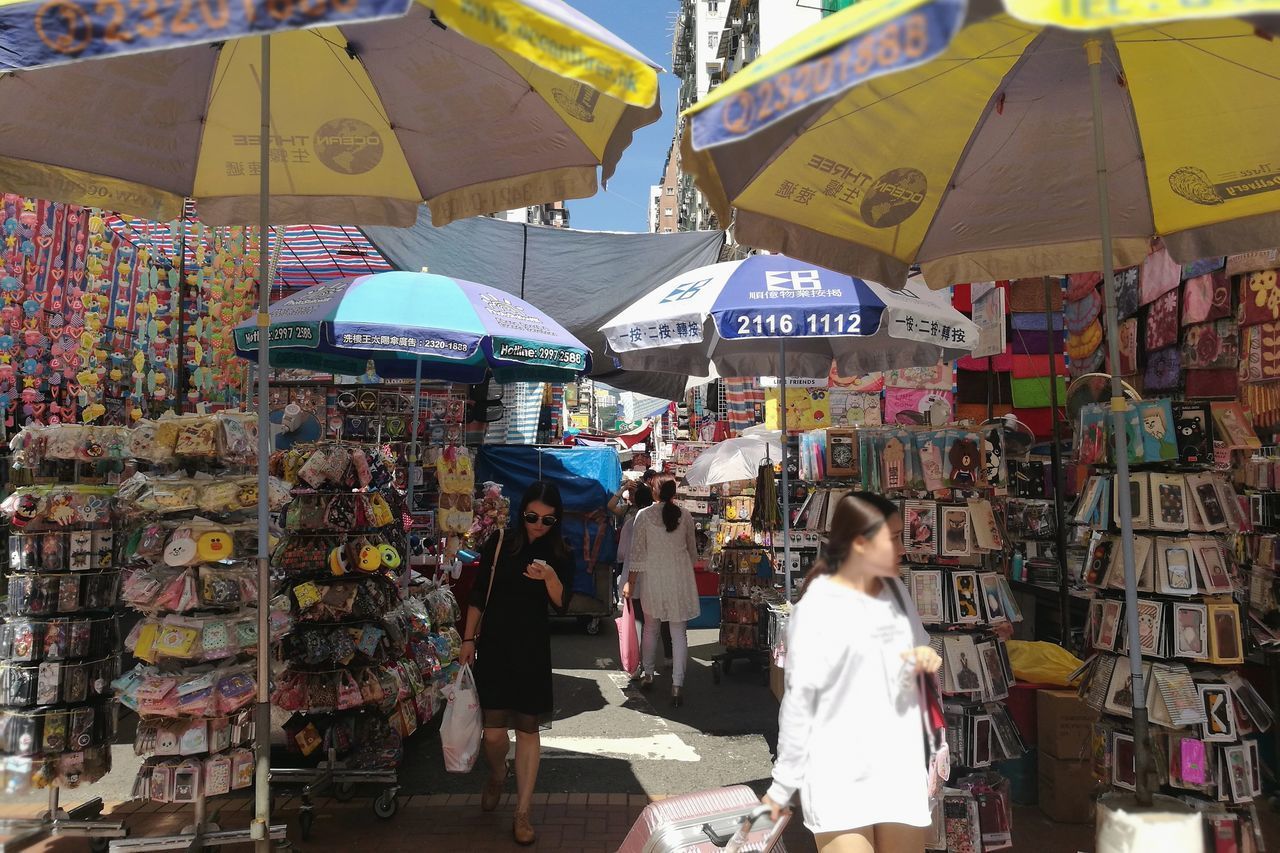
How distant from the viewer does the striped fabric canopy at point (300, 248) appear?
343 inches

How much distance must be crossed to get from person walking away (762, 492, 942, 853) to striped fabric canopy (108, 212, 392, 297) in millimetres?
7387

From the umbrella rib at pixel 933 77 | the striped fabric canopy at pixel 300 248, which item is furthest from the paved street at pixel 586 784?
the striped fabric canopy at pixel 300 248

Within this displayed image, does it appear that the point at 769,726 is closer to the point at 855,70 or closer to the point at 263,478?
the point at 263,478

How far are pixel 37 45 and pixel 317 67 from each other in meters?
2.09

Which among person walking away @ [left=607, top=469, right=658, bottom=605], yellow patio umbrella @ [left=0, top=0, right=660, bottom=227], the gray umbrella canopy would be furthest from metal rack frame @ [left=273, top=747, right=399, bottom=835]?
the gray umbrella canopy

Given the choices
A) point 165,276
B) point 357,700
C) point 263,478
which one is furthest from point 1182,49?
point 165,276

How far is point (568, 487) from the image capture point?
437 inches

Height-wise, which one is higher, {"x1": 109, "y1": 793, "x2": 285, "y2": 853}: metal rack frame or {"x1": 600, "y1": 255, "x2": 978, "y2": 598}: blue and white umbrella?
{"x1": 600, "y1": 255, "x2": 978, "y2": 598}: blue and white umbrella

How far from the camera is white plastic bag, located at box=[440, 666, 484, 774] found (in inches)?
178

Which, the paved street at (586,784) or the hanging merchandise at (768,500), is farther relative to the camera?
the hanging merchandise at (768,500)

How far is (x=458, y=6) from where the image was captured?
2098 mm

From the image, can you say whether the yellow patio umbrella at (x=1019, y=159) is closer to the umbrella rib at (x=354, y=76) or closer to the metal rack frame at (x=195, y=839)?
the umbrella rib at (x=354, y=76)

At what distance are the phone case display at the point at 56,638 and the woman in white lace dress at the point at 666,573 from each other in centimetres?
442

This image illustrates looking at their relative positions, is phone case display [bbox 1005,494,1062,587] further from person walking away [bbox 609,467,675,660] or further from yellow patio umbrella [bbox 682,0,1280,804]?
yellow patio umbrella [bbox 682,0,1280,804]
